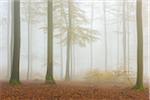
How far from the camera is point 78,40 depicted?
7.60m

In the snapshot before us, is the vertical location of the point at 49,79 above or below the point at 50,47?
below

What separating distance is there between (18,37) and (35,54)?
2.01 ft

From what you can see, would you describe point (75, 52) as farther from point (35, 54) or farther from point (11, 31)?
point (11, 31)

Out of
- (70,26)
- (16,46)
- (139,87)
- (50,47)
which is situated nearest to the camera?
(139,87)

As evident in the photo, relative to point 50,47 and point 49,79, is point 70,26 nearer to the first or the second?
point 50,47

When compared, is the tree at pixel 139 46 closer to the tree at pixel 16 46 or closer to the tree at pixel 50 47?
the tree at pixel 50 47

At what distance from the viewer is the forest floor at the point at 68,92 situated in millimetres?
6758

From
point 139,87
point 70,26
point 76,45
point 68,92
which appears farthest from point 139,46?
point 68,92

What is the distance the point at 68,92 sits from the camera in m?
6.89

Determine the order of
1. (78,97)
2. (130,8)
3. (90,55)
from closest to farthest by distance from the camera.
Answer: (78,97) < (90,55) < (130,8)

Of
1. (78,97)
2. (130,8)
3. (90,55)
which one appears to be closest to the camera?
(78,97)

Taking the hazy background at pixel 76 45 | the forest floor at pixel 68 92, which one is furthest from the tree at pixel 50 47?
the forest floor at pixel 68 92

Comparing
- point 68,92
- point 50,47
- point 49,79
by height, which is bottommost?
point 68,92

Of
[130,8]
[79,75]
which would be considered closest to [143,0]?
[130,8]
